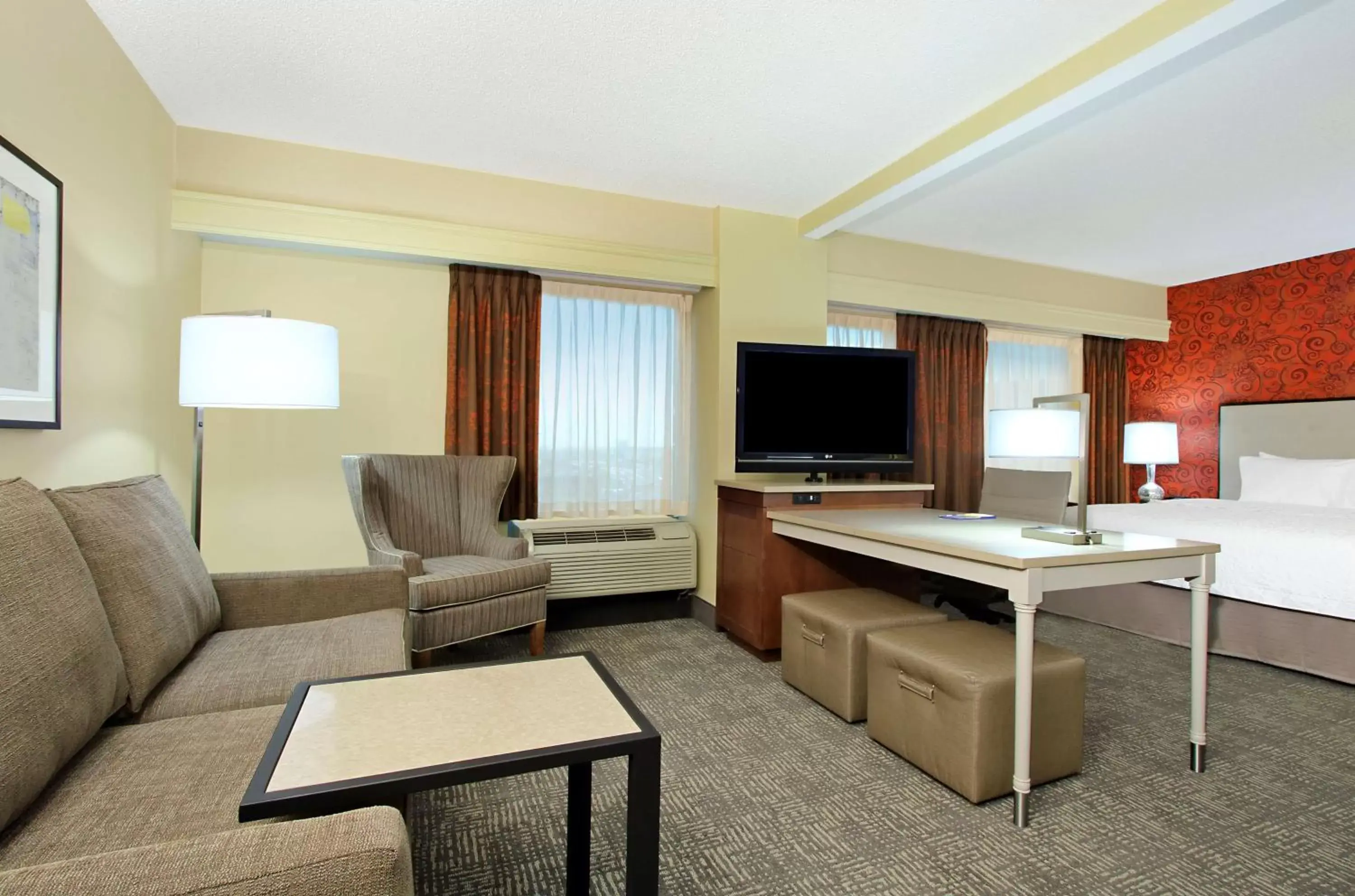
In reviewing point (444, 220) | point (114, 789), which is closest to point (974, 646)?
point (114, 789)

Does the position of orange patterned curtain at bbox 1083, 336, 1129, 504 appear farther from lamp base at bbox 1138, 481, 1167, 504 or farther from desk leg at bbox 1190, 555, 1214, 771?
desk leg at bbox 1190, 555, 1214, 771

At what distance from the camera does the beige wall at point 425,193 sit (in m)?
3.08

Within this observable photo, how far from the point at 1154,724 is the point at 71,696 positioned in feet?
10.7

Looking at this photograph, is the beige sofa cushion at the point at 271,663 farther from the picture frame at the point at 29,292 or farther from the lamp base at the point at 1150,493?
the lamp base at the point at 1150,493

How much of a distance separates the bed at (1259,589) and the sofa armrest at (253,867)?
3854 millimetres

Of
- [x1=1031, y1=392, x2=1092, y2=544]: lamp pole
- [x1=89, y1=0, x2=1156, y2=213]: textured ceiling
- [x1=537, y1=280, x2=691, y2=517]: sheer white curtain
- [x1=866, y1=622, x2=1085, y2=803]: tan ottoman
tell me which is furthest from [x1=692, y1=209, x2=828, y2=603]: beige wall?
[x1=1031, y1=392, x2=1092, y2=544]: lamp pole

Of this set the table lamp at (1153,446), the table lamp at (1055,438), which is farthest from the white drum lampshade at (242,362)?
the table lamp at (1153,446)

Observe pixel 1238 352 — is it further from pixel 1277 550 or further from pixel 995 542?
pixel 995 542

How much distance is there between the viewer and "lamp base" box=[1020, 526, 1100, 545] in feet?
7.05

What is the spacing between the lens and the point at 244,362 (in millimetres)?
2203

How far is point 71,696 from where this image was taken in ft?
3.79

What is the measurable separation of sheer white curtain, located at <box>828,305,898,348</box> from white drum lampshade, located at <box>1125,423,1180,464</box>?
227 centimetres

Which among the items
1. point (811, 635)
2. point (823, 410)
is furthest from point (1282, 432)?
point (811, 635)

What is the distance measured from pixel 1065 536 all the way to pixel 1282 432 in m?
4.02
